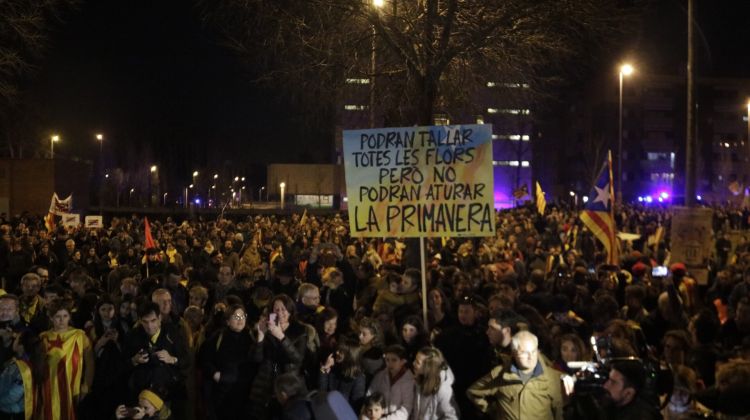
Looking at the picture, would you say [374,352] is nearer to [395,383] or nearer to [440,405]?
[395,383]

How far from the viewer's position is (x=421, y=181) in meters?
7.96

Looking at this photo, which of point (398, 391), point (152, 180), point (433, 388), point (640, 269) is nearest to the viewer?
point (433, 388)

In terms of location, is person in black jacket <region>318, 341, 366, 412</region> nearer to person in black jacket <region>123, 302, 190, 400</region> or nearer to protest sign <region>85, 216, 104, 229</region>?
person in black jacket <region>123, 302, 190, 400</region>

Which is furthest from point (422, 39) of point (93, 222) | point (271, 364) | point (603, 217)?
point (93, 222)

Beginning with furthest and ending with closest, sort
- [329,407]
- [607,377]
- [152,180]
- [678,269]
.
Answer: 1. [152,180]
2. [678,269]
3. [607,377]
4. [329,407]

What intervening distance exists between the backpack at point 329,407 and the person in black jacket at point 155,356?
2043 millimetres

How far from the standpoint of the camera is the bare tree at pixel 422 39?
40.6 feet

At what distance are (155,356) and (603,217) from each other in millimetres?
10110

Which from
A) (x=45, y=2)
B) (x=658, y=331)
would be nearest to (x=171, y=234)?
(x=45, y=2)

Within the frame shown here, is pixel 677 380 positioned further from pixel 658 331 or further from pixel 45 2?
pixel 45 2

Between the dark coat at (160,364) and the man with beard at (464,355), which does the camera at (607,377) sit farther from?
the dark coat at (160,364)

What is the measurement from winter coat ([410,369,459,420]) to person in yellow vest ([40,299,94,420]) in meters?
3.33

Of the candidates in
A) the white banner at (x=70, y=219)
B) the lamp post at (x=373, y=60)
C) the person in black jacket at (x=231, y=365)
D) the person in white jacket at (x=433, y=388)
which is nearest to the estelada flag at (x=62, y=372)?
the person in black jacket at (x=231, y=365)

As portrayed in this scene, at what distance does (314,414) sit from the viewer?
190 inches
